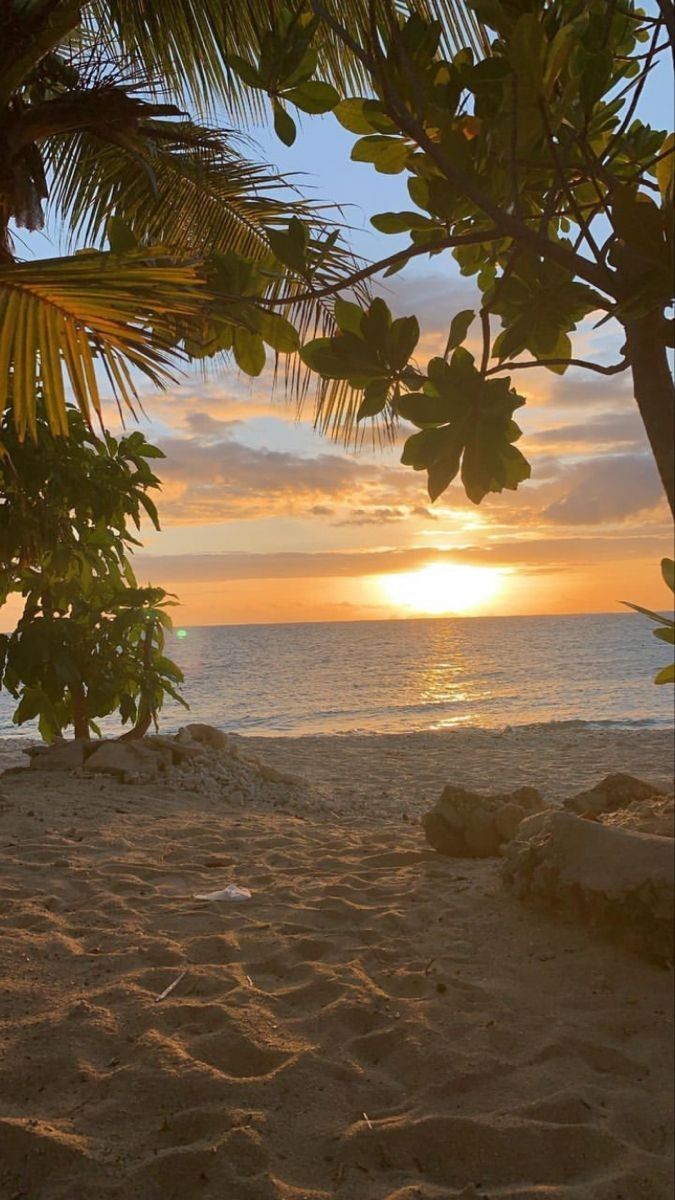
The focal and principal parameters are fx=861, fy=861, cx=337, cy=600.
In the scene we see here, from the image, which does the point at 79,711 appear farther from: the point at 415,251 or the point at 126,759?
the point at 415,251

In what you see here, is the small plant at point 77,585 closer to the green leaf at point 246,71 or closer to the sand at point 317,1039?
the sand at point 317,1039

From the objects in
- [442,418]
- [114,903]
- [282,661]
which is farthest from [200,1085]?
[282,661]

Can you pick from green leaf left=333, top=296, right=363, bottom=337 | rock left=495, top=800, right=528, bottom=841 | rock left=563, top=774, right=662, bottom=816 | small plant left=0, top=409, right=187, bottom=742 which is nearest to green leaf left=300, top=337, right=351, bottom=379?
green leaf left=333, top=296, right=363, bottom=337

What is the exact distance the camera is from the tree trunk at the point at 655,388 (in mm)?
1216

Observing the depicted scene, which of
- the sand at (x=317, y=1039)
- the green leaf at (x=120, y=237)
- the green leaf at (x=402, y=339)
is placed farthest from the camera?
the sand at (x=317, y=1039)

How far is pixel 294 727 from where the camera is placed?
18.8 meters

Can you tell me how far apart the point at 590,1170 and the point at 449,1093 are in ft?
1.30

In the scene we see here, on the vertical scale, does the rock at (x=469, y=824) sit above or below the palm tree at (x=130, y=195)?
below

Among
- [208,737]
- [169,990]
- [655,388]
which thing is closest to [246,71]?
[655,388]

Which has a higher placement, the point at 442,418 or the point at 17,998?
the point at 442,418

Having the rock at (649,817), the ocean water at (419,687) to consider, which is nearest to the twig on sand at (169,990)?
the rock at (649,817)

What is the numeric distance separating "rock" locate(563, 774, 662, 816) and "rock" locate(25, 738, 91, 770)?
13.3 ft

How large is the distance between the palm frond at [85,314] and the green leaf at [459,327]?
1.59ft

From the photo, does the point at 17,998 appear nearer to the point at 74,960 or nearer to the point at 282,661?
the point at 74,960
